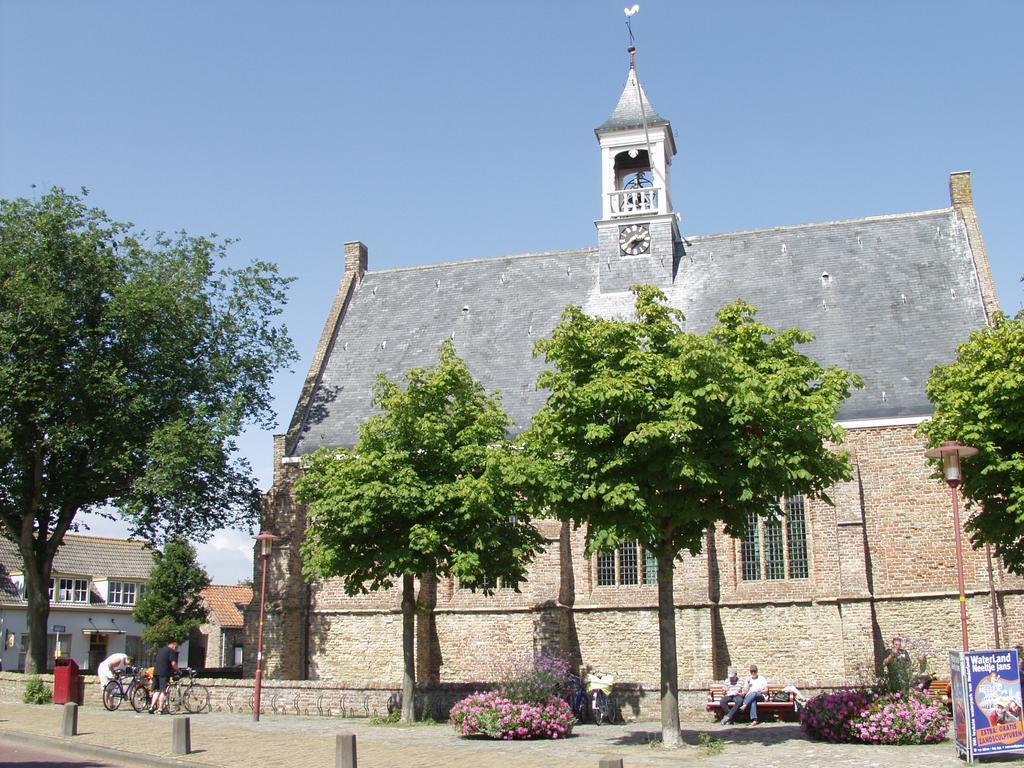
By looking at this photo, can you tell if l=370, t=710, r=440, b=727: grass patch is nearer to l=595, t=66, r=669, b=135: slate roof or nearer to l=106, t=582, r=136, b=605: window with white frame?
l=595, t=66, r=669, b=135: slate roof

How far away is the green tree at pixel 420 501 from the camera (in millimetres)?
20719

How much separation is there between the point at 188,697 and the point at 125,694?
1617 millimetres

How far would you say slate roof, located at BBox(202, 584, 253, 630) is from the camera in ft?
196

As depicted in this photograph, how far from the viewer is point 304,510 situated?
29984mm

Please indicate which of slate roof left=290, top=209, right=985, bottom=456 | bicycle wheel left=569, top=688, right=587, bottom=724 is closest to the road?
bicycle wheel left=569, top=688, right=587, bottom=724

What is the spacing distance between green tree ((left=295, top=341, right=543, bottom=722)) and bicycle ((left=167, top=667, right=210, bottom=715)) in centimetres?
447

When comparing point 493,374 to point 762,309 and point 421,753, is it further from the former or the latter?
point 421,753

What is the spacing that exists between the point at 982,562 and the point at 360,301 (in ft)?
71.5

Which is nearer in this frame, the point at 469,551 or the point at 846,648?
the point at 469,551

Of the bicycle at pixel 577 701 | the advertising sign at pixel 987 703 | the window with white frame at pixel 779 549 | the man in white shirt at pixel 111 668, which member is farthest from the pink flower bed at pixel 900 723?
the man in white shirt at pixel 111 668

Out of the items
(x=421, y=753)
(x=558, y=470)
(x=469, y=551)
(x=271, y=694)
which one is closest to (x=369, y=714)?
(x=271, y=694)

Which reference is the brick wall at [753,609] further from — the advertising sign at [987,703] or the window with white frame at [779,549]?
the advertising sign at [987,703]

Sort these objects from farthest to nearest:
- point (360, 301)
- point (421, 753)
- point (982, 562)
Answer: point (360, 301) < point (982, 562) < point (421, 753)

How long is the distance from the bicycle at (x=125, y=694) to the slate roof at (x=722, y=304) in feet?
30.6
